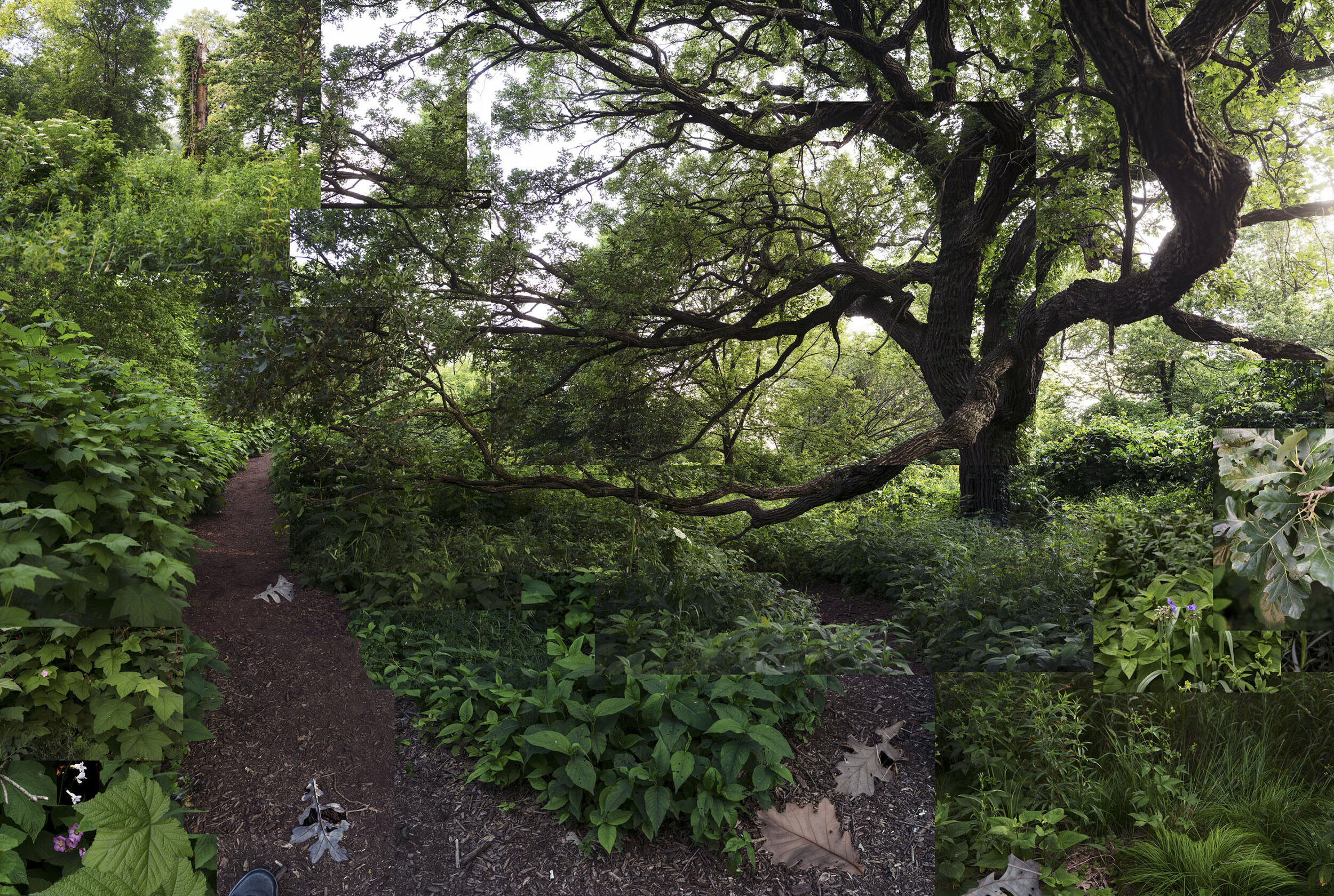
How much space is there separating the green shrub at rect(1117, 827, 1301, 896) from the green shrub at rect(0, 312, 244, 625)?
317cm

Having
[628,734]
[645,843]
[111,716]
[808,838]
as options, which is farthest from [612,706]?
[111,716]

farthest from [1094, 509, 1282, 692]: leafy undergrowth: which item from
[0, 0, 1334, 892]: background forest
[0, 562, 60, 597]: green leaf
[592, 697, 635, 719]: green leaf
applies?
[0, 562, 60, 597]: green leaf

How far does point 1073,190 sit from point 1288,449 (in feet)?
10.6

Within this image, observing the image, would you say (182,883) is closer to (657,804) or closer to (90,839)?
(90,839)

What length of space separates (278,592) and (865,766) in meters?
3.29

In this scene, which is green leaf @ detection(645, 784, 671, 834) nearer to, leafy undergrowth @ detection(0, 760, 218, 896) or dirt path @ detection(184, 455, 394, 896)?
dirt path @ detection(184, 455, 394, 896)

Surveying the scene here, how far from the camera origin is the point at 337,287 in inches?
177

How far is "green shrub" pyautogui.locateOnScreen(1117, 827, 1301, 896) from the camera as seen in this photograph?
2121 millimetres

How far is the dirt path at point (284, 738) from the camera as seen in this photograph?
2.47 meters

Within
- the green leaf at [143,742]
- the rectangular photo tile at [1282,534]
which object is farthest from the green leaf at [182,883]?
the rectangular photo tile at [1282,534]

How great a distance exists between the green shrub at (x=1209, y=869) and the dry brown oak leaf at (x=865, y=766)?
0.77m

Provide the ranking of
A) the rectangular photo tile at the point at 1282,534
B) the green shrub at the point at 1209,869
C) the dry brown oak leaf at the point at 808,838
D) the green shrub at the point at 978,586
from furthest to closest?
the green shrub at the point at 978,586 → the rectangular photo tile at the point at 1282,534 → the dry brown oak leaf at the point at 808,838 → the green shrub at the point at 1209,869

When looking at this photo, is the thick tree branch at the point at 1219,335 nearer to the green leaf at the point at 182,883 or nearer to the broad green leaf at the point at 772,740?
the broad green leaf at the point at 772,740

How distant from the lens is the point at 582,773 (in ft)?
7.73
